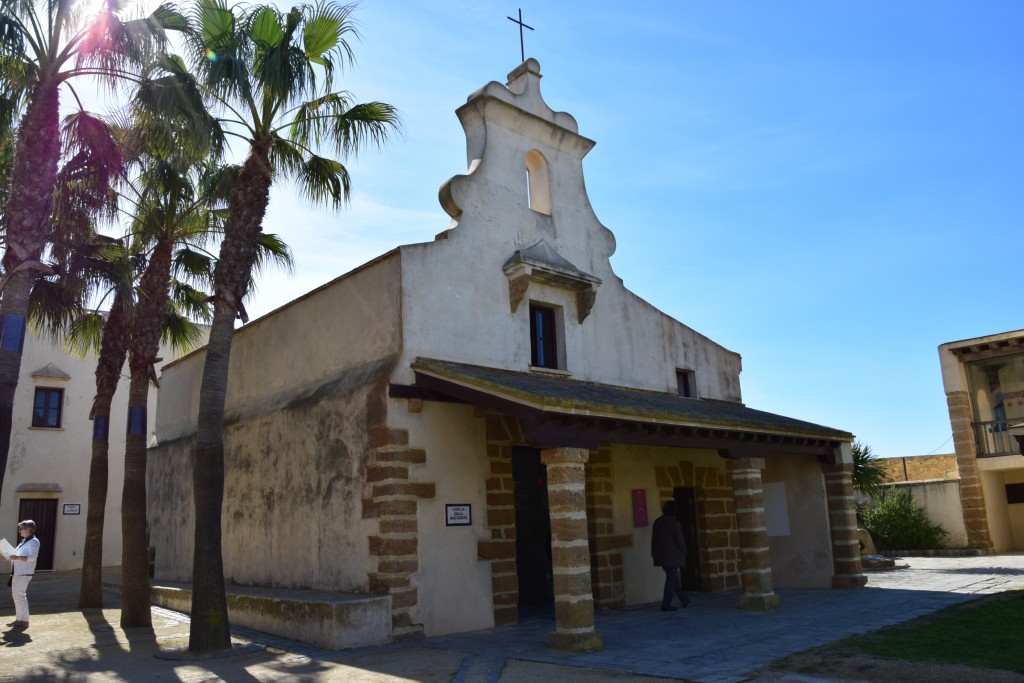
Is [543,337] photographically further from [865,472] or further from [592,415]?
[865,472]

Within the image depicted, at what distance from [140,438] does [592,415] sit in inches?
283

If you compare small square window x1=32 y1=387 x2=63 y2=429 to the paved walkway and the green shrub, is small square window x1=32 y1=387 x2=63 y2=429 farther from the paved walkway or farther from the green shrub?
the green shrub

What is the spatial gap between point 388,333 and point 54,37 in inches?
212

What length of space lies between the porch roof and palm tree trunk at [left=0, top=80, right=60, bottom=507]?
14.5 ft

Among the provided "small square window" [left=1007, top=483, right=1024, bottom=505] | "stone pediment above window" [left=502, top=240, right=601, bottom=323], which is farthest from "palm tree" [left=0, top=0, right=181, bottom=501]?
"small square window" [left=1007, top=483, right=1024, bottom=505]

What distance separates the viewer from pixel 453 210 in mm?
12273

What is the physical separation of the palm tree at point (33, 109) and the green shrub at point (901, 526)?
21.9m

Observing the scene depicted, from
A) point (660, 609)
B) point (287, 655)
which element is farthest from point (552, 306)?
point (287, 655)

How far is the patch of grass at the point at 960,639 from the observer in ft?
24.8

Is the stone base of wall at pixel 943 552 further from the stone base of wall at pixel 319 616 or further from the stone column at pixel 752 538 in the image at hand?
the stone base of wall at pixel 319 616

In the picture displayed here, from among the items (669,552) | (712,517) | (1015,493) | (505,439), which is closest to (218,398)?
(505,439)

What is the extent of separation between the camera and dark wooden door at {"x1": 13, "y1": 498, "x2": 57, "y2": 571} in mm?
22609

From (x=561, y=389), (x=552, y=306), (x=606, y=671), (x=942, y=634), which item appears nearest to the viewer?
(x=606, y=671)

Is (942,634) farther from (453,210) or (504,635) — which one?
(453,210)
